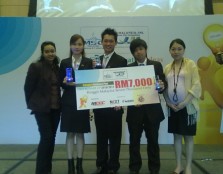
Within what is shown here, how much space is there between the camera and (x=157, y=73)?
3.24 m

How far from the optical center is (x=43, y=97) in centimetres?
314

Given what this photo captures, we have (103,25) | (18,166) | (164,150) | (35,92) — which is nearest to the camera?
(35,92)

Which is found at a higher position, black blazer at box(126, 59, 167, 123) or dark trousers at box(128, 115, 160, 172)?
black blazer at box(126, 59, 167, 123)

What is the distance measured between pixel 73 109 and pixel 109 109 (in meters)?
0.37

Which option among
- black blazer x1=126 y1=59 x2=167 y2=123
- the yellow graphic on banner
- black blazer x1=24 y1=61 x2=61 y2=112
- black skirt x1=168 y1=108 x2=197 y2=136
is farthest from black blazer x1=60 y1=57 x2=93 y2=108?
the yellow graphic on banner

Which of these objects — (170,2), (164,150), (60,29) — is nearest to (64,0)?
(60,29)

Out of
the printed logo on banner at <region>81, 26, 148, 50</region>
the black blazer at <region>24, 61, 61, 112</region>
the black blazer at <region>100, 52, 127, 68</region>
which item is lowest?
the black blazer at <region>24, 61, 61, 112</region>

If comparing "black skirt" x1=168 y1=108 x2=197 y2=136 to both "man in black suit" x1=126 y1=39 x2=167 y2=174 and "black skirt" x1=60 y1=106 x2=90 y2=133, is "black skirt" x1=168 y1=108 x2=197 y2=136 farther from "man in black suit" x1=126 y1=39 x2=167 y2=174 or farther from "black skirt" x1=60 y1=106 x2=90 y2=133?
"black skirt" x1=60 y1=106 x2=90 y2=133

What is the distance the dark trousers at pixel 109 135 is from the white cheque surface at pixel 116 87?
0.15 m

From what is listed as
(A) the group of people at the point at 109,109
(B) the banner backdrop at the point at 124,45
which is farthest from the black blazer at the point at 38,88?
(B) the banner backdrop at the point at 124,45

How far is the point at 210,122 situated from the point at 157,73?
1969mm

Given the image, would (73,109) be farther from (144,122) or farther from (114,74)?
(144,122)

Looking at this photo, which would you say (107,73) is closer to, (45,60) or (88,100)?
(88,100)

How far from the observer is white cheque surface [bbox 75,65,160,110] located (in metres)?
3.19
